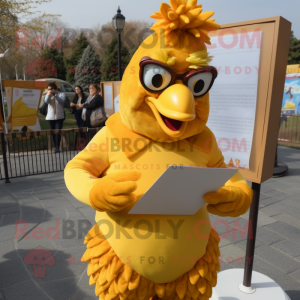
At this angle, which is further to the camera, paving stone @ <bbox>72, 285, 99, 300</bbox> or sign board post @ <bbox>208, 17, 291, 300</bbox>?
paving stone @ <bbox>72, 285, 99, 300</bbox>

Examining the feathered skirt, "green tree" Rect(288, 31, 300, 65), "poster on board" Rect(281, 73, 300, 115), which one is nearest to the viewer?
the feathered skirt

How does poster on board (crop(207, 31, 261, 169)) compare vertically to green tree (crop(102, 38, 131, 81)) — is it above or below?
below

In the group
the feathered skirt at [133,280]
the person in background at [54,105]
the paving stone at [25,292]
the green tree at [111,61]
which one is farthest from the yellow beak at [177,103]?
the green tree at [111,61]

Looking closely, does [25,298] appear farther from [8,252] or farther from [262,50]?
[262,50]

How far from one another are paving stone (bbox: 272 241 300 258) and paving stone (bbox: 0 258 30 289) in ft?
8.45

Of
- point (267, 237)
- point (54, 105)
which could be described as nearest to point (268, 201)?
point (267, 237)

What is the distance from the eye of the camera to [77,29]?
2933 centimetres

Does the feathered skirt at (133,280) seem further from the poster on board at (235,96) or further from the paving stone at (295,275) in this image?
the paving stone at (295,275)

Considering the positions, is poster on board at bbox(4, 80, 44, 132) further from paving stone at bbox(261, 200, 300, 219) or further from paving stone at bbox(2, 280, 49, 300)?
paving stone at bbox(261, 200, 300, 219)

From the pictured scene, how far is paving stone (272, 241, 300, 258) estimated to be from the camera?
10.0ft

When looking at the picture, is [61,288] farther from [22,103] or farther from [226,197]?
[22,103]

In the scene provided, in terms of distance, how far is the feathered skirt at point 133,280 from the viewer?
1.56 m

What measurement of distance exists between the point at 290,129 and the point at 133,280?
9.58 meters

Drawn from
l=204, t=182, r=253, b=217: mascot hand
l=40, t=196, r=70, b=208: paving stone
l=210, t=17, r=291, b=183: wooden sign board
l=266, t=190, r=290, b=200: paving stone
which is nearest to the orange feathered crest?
l=210, t=17, r=291, b=183: wooden sign board
